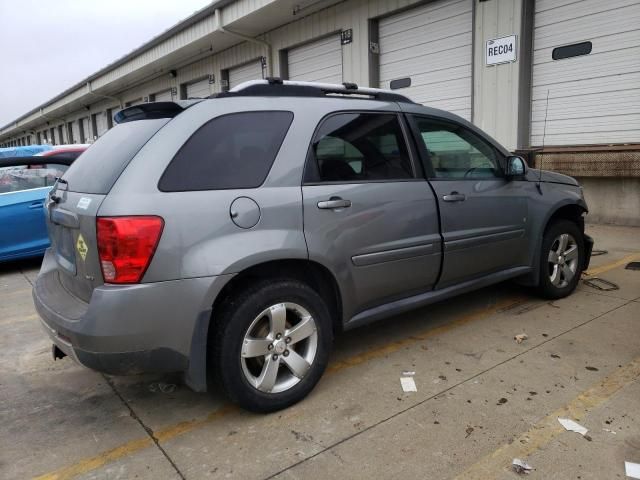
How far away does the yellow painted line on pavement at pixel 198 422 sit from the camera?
2436 millimetres

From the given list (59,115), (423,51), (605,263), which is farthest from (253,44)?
(59,115)

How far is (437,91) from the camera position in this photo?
33.9 feet

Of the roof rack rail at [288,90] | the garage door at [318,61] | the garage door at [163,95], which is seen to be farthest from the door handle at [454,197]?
the garage door at [163,95]

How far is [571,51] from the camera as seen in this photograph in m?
8.16

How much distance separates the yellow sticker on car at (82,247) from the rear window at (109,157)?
26cm

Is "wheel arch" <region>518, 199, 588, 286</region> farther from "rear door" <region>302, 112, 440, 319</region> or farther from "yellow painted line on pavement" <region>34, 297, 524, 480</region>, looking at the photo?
"rear door" <region>302, 112, 440, 319</region>

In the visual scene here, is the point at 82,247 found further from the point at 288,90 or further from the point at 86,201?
the point at 288,90

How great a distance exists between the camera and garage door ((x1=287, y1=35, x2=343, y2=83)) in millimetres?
12219

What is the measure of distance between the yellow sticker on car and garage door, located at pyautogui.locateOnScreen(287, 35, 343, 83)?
10462 mm

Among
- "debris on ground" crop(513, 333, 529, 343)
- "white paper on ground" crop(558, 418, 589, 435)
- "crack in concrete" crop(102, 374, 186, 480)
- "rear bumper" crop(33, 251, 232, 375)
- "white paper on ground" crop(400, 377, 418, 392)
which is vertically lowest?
"crack in concrete" crop(102, 374, 186, 480)

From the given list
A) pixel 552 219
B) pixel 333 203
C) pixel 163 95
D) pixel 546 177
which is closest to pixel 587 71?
pixel 546 177

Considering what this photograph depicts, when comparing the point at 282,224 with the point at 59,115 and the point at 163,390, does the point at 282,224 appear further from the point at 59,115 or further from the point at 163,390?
the point at 59,115

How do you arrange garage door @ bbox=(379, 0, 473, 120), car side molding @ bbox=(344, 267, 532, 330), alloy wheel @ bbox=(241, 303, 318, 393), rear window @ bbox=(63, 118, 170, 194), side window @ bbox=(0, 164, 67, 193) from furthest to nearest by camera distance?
garage door @ bbox=(379, 0, 473, 120)
side window @ bbox=(0, 164, 67, 193)
car side molding @ bbox=(344, 267, 532, 330)
alloy wheel @ bbox=(241, 303, 318, 393)
rear window @ bbox=(63, 118, 170, 194)

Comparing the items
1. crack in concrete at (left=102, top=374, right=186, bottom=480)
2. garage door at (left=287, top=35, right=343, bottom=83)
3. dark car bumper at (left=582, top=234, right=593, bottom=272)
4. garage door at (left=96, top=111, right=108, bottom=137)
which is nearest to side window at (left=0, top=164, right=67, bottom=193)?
crack in concrete at (left=102, top=374, right=186, bottom=480)
